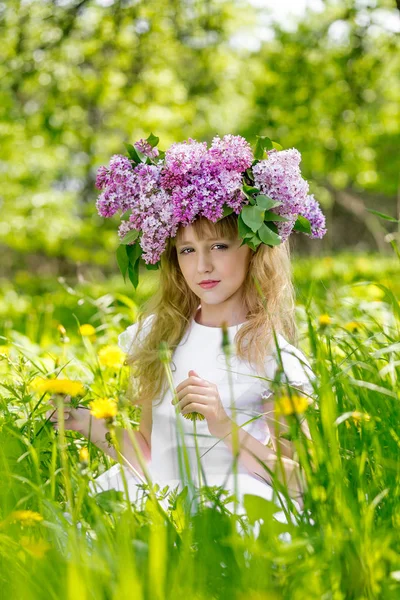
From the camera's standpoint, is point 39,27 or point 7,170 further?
point 7,170

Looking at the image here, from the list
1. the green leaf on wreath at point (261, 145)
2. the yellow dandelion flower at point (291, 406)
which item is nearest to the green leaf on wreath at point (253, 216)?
the green leaf on wreath at point (261, 145)

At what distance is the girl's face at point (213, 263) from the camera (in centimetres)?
214

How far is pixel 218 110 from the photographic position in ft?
35.0

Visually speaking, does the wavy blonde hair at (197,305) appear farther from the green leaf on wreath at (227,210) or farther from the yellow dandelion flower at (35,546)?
the yellow dandelion flower at (35,546)

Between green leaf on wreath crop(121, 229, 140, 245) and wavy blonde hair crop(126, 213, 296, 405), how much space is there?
0.41 ft

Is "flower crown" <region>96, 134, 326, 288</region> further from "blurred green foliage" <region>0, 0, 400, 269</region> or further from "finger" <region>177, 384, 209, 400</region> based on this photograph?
"blurred green foliage" <region>0, 0, 400, 269</region>

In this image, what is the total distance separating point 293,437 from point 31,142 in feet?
28.2

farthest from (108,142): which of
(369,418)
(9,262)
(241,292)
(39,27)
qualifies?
(9,262)

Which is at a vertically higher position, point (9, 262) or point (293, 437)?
point (9, 262)

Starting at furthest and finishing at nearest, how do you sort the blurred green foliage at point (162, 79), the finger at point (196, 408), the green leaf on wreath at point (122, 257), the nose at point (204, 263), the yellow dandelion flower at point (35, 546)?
the blurred green foliage at point (162, 79), the green leaf on wreath at point (122, 257), the nose at point (204, 263), the finger at point (196, 408), the yellow dandelion flower at point (35, 546)

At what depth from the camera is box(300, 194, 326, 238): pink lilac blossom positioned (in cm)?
225

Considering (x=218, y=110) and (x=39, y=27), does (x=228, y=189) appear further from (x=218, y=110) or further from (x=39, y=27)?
(x=218, y=110)

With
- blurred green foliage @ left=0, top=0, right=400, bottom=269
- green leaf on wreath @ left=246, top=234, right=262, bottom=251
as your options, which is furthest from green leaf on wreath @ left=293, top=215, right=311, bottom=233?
blurred green foliage @ left=0, top=0, right=400, bottom=269

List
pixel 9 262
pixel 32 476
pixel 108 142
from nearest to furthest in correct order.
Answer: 1. pixel 32 476
2. pixel 108 142
3. pixel 9 262
